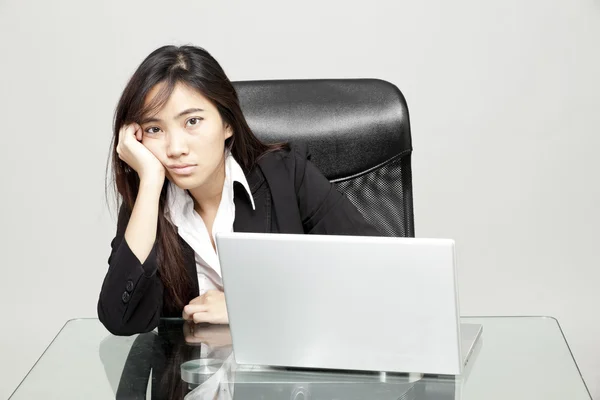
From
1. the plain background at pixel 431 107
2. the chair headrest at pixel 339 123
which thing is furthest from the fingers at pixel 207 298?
the plain background at pixel 431 107

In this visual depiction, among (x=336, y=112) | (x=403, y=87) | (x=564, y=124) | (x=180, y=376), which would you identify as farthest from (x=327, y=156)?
(x=564, y=124)

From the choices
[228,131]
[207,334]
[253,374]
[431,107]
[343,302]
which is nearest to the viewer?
[343,302]

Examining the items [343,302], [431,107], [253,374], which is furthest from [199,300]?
[431,107]

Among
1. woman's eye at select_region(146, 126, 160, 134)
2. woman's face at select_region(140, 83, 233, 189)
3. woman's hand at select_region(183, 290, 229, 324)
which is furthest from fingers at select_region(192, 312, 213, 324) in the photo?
woman's eye at select_region(146, 126, 160, 134)

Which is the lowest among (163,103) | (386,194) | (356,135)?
(386,194)

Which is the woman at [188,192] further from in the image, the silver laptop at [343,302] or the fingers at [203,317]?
the silver laptop at [343,302]

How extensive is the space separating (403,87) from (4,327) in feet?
5.30

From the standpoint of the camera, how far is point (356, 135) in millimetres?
2346

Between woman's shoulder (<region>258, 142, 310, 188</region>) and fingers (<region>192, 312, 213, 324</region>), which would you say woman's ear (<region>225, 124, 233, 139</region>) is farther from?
fingers (<region>192, 312, 213, 324</region>)

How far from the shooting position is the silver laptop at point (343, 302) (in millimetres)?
1552

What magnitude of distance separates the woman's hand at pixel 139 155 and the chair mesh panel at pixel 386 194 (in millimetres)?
451

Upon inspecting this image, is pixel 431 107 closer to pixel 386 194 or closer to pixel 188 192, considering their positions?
pixel 386 194

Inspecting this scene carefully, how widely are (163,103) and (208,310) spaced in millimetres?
407

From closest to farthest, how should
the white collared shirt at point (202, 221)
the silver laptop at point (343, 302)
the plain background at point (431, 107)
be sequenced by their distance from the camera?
the silver laptop at point (343, 302)
the white collared shirt at point (202, 221)
the plain background at point (431, 107)
